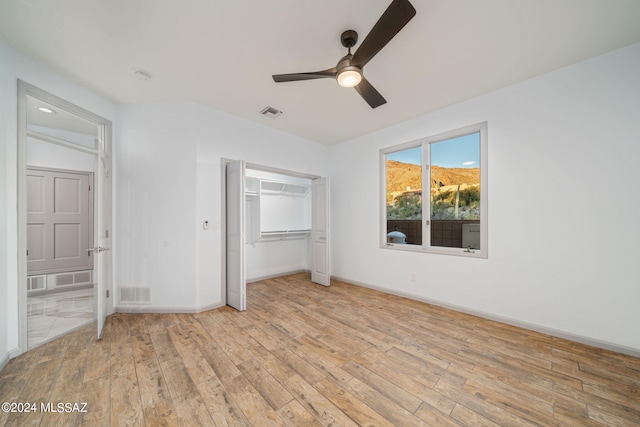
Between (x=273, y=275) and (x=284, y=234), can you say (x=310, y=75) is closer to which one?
(x=284, y=234)

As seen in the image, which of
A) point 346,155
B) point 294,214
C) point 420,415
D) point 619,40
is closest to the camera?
point 420,415

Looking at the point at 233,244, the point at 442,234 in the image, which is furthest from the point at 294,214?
the point at 442,234

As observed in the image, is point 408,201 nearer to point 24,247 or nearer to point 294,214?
point 294,214

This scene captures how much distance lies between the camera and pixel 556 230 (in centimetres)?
254

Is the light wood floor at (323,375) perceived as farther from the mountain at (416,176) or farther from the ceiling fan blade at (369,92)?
the ceiling fan blade at (369,92)

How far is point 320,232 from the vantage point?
463 cm

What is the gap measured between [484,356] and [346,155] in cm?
380

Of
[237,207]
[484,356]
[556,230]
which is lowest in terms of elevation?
[484,356]

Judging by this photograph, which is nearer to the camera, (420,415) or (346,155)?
(420,415)

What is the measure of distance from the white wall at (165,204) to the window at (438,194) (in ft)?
9.93

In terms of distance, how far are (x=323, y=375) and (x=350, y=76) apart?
8.27 ft

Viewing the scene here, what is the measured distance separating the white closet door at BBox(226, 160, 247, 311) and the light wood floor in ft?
1.54

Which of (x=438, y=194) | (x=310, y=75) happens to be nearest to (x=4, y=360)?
(x=310, y=75)

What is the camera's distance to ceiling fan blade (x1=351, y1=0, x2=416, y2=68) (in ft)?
4.49
